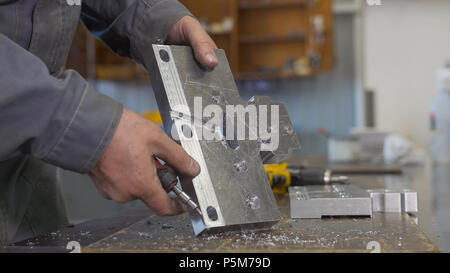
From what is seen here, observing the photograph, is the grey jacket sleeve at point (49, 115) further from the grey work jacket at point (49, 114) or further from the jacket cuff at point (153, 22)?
the jacket cuff at point (153, 22)

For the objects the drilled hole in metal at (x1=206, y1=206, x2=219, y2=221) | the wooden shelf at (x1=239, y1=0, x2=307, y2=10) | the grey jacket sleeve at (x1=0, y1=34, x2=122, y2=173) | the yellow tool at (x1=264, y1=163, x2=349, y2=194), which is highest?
the wooden shelf at (x1=239, y1=0, x2=307, y2=10)

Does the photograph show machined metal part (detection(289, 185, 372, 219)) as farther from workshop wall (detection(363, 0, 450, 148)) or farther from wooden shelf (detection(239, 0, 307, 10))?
wooden shelf (detection(239, 0, 307, 10))

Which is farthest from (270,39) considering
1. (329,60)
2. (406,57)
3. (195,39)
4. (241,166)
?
(241,166)

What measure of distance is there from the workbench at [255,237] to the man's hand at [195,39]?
0.89 ft

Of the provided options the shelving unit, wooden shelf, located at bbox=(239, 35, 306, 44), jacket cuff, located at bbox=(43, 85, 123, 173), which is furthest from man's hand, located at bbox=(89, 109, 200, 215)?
wooden shelf, located at bbox=(239, 35, 306, 44)

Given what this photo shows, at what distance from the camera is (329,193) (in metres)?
0.85

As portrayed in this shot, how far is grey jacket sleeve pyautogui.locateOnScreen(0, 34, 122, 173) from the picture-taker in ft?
1.88

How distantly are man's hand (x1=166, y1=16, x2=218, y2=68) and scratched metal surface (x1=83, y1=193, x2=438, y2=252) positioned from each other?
0.89 feet

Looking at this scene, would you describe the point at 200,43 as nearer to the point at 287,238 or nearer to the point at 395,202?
the point at 287,238

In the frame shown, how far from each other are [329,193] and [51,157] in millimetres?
488

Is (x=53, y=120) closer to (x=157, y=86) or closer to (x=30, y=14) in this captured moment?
(x=157, y=86)

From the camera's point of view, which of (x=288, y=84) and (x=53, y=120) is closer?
(x=53, y=120)

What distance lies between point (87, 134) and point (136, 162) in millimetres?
70
